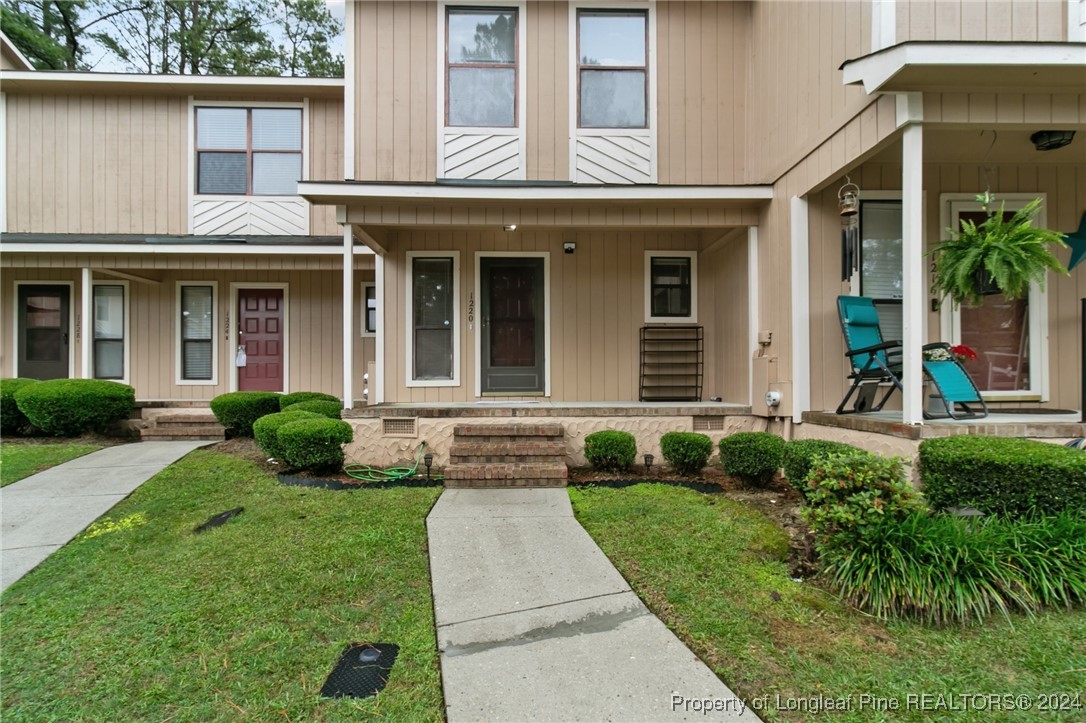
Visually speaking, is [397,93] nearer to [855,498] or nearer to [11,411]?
[855,498]

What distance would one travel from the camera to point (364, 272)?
8.06 m

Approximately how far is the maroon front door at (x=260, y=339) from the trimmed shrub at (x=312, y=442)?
12.6ft

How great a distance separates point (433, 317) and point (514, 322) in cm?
104

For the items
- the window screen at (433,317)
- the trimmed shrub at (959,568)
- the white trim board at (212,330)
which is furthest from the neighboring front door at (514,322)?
the white trim board at (212,330)

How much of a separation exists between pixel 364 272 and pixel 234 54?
37.7 feet

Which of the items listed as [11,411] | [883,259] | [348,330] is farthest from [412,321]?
[11,411]

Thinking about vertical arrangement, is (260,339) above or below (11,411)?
above

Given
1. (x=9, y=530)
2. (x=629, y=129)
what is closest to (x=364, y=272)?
(x=629, y=129)

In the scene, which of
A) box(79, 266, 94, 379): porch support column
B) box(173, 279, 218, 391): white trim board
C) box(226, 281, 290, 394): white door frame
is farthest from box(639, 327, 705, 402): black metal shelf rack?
box(79, 266, 94, 379): porch support column

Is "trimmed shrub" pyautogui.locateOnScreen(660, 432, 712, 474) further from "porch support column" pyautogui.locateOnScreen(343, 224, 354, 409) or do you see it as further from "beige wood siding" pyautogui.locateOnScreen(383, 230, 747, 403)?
"porch support column" pyautogui.locateOnScreen(343, 224, 354, 409)

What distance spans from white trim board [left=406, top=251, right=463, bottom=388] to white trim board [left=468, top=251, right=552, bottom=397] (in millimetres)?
227

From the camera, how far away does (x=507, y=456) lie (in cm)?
487

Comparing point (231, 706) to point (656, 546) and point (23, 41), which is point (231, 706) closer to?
point (656, 546)

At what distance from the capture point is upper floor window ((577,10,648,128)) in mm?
5918
